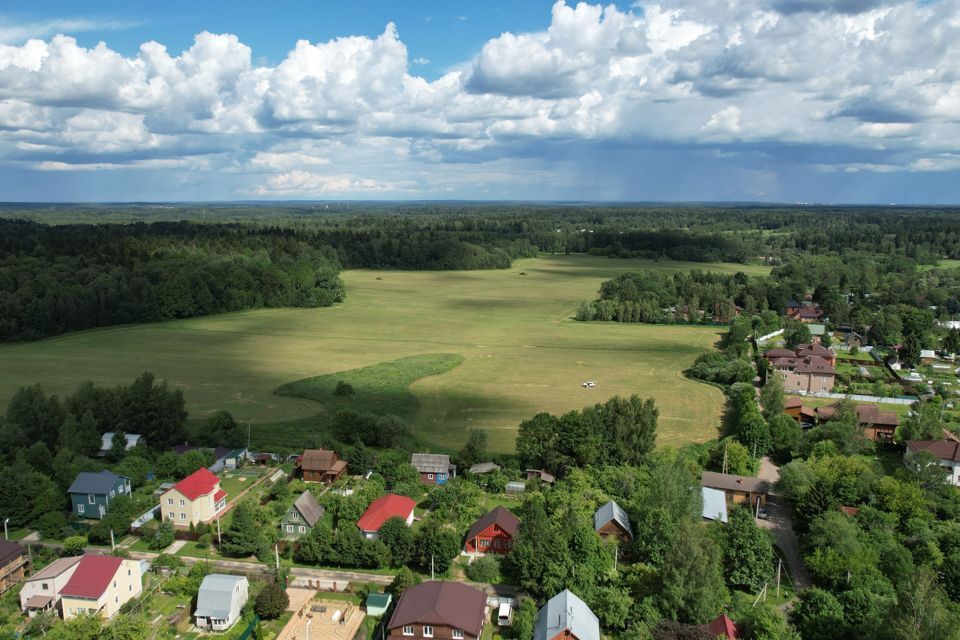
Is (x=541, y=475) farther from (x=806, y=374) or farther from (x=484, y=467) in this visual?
(x=806, y=374)

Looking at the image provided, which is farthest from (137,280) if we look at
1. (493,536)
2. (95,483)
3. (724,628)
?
(724,628)

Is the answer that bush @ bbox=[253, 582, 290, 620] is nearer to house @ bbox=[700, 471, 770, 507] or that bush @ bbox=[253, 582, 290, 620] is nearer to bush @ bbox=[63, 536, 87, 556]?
bush @ bbox=[63, 536, 87, 556]

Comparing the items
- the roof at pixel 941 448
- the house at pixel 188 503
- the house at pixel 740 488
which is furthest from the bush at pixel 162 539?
the roof at pixel 941 448

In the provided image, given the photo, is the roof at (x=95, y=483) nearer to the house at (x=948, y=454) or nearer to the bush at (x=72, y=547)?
the bush at (x=72, y=547)

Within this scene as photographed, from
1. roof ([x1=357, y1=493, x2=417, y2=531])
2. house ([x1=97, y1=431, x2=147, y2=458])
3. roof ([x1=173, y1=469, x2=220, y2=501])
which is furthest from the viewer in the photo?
house ([x1=97, y1=431, x2=147, y2=458])

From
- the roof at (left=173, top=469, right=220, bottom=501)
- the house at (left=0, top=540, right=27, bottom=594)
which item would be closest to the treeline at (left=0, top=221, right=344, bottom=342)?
the roof at (left=173, top=469, right=220, bottom=501)

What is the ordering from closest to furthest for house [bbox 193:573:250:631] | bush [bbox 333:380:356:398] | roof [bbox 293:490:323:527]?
house [bbox 193:573:250:631], roof [bbox 293:490:323:527], bush [bbox 333:380:356:398]
